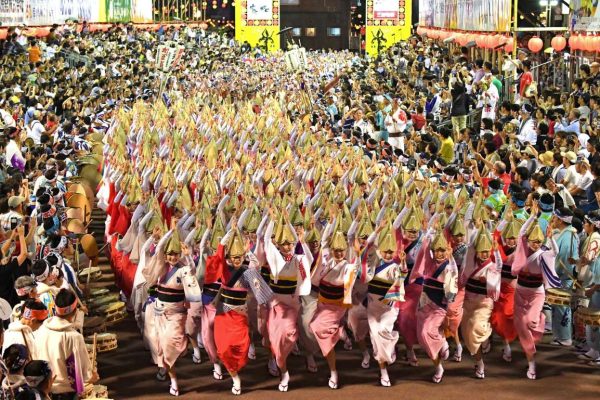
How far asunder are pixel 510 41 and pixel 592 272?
14.0m

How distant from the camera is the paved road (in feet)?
28.6

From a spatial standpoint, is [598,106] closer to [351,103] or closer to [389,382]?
[351,103]

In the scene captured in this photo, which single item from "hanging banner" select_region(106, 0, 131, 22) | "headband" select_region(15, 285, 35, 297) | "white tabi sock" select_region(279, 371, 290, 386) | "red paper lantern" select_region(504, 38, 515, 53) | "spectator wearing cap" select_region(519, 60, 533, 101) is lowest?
"white tabi sock" select_region(279, 371, 290, 386)

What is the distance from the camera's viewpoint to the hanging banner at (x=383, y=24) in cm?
4525

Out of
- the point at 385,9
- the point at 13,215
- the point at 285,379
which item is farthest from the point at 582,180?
the point at 385,9

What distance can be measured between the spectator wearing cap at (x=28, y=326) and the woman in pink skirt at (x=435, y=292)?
3320 millimetres

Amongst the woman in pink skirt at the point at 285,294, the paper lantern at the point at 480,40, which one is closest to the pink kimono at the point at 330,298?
the woman in pink skirt at the point at 285,294

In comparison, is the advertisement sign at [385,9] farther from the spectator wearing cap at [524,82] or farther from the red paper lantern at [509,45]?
the spectator wearing cap at [524,82]

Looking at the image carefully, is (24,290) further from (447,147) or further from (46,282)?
(447,147)

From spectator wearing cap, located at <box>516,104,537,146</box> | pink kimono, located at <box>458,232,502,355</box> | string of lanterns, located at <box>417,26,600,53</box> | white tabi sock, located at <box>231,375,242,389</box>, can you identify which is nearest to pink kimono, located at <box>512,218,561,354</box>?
pink kimono, located at <box>458,232,502,355</box>

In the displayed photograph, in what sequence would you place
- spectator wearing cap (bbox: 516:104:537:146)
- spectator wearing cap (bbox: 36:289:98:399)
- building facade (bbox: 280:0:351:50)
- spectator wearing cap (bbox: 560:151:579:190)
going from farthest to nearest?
building facade (bbox: 280:0:351:50) < spectator wearing cap (bbox: 516:104:537:146) < spectator wearing cap (bbox: 560:151:579:190) < spectator wearing cap (bbox: 36:289:98:399)

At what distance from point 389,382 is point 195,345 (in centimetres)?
173

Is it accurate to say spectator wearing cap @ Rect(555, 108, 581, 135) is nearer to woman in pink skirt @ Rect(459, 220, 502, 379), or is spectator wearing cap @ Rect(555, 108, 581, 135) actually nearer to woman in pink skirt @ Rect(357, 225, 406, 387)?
woman in pink skirt @ Rect(459, 220, 502, 379)

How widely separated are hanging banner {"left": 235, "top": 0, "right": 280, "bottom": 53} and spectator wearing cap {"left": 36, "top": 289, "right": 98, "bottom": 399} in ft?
128
